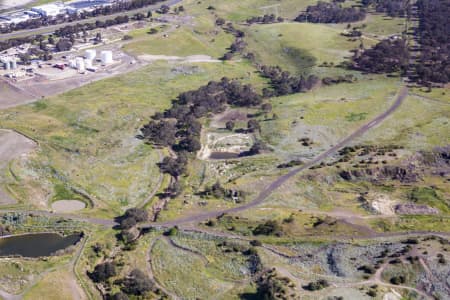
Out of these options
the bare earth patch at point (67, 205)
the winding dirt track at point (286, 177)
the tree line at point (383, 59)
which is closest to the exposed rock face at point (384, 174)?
the winding dirt track at point (286, 177)

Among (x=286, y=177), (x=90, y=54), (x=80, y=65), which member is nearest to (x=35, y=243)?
(x=286, y=177)

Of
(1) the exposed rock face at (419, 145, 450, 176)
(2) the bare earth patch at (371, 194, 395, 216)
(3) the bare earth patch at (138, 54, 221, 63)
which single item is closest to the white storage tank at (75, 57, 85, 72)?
(3) the bare earth patch at (138, 54, 221, 63)

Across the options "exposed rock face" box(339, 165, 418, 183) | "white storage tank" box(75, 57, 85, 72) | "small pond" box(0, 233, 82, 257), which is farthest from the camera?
"white storage tank" box(75, 57, 85, 72)

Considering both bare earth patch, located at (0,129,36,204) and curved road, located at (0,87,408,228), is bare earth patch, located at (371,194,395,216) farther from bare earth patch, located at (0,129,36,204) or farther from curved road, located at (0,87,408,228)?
bare earth patch, located at (0,129,36,204)

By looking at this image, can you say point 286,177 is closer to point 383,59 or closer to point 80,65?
point 80,65

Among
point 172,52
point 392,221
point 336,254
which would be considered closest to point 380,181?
point 392,221
